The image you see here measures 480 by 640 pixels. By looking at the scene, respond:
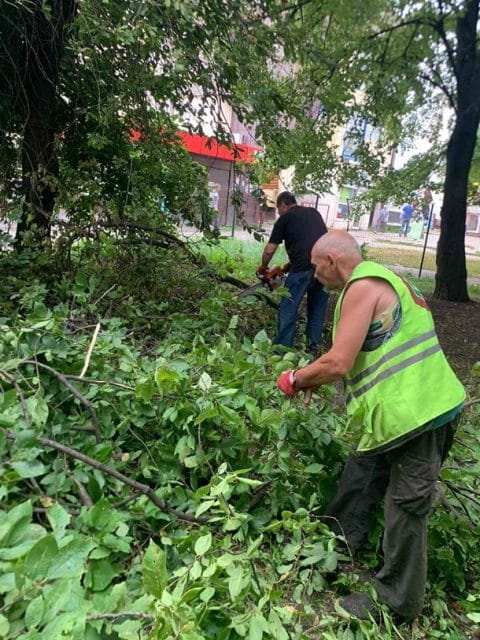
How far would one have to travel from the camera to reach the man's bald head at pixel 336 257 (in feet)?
6.84

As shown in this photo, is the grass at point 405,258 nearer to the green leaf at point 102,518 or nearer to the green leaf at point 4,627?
the green leaf at point 102,518

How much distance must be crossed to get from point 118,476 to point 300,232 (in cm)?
370

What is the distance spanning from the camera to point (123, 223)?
461 cm

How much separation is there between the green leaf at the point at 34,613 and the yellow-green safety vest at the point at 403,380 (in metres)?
1.33

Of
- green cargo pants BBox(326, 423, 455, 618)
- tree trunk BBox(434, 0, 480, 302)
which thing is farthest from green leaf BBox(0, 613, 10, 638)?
tree trunk BBox(434, 0, 480, 302)

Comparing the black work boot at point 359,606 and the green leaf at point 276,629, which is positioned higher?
the green leaf at point 276,629

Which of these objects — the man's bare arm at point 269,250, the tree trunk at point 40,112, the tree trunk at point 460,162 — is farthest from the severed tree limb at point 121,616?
the tree trunk at point 460,162

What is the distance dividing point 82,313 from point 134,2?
2210mm

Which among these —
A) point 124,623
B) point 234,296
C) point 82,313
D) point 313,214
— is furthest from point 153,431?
point 313,214

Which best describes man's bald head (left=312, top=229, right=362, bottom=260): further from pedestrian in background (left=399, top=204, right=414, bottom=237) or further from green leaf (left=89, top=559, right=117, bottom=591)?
pedestrian in background (left=399, top=204, right=414, bottom=237)

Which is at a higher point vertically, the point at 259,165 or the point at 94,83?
the point at 94,83

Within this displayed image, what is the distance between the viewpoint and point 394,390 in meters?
1.94

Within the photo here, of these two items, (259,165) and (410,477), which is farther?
(259,165)

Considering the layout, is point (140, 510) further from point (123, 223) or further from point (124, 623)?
point (123, 223)
